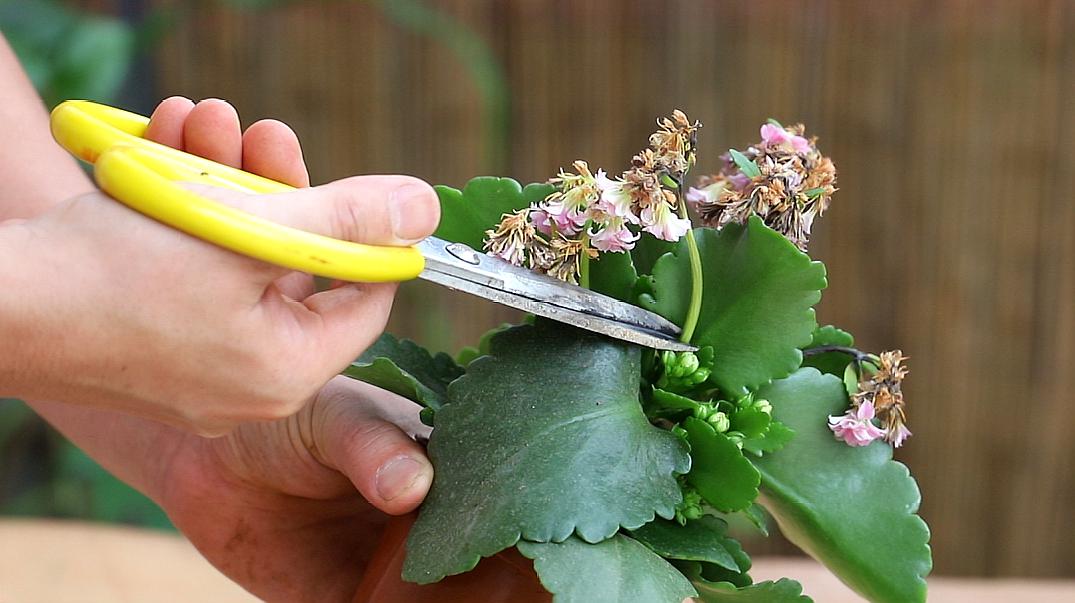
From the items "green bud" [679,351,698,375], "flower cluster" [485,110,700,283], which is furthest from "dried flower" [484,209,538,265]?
"green bud" [679,351,698,375]

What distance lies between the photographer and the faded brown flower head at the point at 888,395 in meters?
0.56

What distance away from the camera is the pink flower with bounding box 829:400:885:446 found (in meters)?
0.56

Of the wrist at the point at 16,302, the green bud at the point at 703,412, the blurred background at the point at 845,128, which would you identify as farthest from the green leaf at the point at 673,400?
the blurred background at the point at 845,128

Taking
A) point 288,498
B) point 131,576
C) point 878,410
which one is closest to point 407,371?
point 288,498

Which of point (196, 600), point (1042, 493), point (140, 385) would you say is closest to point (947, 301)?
point (1042, 493)

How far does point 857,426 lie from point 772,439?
0.05m

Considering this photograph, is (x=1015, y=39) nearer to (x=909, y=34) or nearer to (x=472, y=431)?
(x=909, y=34)

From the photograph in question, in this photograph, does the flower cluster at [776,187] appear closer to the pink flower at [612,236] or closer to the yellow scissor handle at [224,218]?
the pink flower at [612,236]

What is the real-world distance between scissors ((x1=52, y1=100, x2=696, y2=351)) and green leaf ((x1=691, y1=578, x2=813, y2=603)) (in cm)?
12

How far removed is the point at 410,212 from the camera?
459mm

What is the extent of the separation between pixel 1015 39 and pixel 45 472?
189cm

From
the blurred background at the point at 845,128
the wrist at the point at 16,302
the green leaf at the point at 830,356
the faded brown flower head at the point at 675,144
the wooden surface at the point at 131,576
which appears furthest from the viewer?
the blurred background at the point at 845,128

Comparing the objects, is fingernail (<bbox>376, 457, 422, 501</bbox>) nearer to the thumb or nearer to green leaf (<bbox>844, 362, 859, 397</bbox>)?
the thumb

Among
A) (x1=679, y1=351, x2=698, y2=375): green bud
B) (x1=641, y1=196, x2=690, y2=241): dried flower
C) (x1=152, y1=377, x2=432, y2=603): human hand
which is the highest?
(x1=641, y1=196, x2=690, y2=241): dried flower
